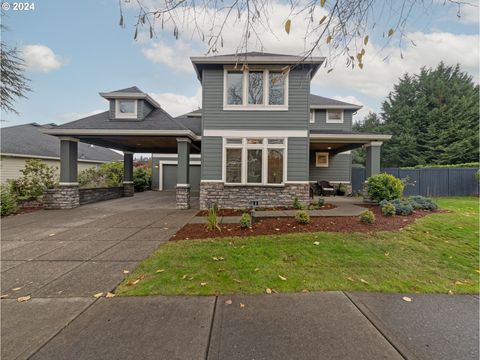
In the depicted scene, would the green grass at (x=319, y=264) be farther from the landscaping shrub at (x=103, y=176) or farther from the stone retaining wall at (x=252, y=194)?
the landscaping shrub at (x=103, y=176)

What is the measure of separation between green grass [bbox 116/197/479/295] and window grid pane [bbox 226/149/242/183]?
4057 mm

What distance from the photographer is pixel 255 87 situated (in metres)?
8.66

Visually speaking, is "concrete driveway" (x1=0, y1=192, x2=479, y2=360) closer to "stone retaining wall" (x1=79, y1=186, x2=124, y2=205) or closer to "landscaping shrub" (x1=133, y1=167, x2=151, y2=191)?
"stone retaining wall" (x1=79, y1=186, x2=124, y2=205)

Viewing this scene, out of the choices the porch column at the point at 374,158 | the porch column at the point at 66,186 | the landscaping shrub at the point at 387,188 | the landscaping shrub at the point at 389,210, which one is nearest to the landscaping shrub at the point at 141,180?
the porch column at the point at 66,186

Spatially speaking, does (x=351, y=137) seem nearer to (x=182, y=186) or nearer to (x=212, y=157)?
(x=212, y=157)

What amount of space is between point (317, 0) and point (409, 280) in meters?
3.82

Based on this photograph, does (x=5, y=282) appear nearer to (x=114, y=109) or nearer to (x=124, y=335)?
(x=124, y=335)

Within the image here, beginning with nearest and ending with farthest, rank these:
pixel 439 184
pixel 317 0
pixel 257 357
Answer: pixel 257 357 → pixel 317 0 → pixel 439 184

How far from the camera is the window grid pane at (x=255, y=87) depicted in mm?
8609

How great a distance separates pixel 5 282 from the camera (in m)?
3.15

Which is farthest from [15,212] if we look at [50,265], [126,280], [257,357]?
[257,357]

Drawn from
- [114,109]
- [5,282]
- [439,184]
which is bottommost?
[5,282]

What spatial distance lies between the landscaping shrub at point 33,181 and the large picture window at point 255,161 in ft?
26.5

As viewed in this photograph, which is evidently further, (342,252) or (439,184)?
(439,184)
